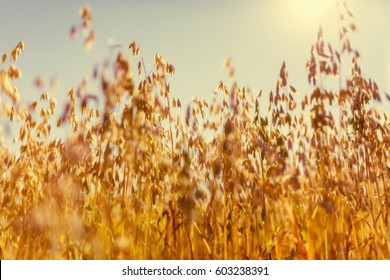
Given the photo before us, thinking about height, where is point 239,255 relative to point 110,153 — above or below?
below

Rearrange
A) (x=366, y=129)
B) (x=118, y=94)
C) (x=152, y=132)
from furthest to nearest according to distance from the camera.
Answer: (x=366, y=129)
(x=152, y=132)
(x=118, y=94)

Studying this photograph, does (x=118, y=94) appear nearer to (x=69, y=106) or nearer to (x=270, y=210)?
(x=69, y=106)

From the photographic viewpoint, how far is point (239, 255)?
152 centimetres

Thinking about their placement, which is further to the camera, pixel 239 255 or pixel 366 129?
pixel 366 129
